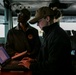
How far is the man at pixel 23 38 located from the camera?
306 centimetres

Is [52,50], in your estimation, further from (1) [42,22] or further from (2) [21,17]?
(2) [21,17]

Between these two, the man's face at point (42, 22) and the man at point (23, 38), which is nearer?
the man's face at point (42, 22)

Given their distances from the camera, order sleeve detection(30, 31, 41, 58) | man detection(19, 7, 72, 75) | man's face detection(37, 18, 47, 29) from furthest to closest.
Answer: sleeve detection(30, 31, 41, 58) < man's face detection(37, 18, 47, 29) < man detection(19, 7, 72, 75)

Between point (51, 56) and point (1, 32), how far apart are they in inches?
253

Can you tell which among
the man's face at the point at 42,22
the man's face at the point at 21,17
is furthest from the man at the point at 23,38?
the man's face at the point at 42,22

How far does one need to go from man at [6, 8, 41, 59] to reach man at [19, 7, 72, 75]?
41.8 inches

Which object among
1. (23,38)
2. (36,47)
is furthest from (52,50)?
(23,38)

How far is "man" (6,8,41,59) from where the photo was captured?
3061 mm

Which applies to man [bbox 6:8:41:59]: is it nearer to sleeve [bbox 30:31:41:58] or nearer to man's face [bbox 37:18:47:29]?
sleeve [bbox 30:31:41:58]

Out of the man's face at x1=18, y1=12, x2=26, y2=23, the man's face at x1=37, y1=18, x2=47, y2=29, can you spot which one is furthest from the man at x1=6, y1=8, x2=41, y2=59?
the man's face at x1=37, y1=18, x2=47, y2=29

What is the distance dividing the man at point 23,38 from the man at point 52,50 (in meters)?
1.06

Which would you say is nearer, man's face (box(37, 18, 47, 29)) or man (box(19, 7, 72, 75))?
man (box(19, 7, 72, 75))

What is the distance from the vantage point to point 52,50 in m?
1.78

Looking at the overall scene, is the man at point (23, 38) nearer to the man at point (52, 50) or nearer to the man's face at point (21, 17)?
the man's face at point (21, 17)
